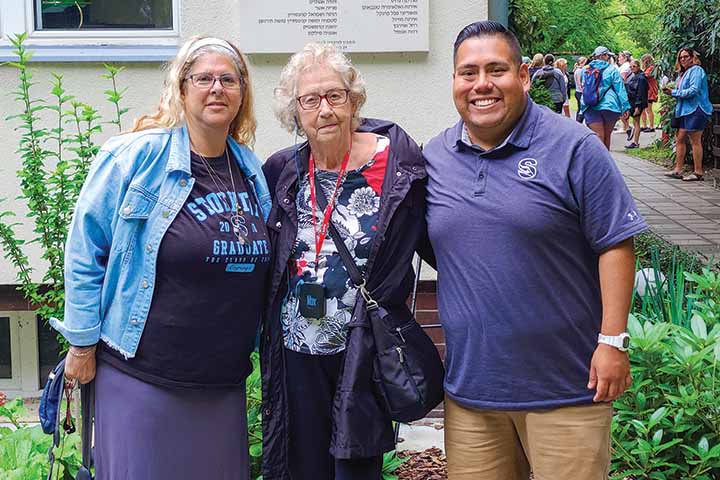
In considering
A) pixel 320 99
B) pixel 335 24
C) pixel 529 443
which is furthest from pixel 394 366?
pixel 335 24

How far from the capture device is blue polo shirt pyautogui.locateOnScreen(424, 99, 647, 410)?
2.69 metres

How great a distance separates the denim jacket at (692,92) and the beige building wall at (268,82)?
1050 cm

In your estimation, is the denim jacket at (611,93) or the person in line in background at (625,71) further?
the person in line in background at (625,71)

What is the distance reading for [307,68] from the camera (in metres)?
3.06

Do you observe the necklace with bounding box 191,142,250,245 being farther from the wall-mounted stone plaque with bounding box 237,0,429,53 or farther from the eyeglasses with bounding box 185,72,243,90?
the wall-mounted stone plaque with bounding box 237,0,429,53

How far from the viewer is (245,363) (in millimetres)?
3098

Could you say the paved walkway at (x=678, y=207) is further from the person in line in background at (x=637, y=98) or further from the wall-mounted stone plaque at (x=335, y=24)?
the wall-mounted stone plaque at (x=335, y=24)

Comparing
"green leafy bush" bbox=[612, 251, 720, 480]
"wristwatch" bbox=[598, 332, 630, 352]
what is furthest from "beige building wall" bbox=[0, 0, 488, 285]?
"wristwatch" bbox=[598, 332, 630, 352]

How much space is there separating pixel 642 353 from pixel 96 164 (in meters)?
2.23

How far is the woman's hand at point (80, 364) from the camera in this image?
2916 millimetres

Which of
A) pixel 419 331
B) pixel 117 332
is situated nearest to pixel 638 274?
pixel 419 331

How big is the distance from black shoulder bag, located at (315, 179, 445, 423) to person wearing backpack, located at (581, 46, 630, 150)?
12032 millimetres

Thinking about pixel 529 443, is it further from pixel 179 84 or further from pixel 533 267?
pixel 179 84

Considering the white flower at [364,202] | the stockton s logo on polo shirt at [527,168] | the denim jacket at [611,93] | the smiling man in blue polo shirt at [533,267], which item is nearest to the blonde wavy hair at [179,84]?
the white flower at [364,202]
